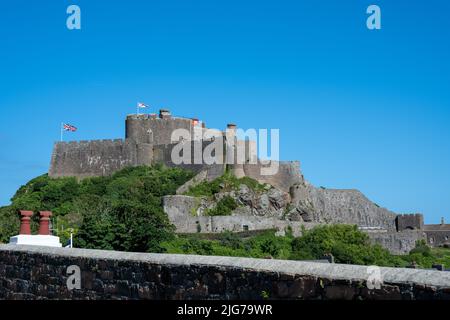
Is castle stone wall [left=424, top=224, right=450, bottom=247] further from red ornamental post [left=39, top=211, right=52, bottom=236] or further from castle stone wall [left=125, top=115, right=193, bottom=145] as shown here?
red ornamental post [left=39, top=211, right=52, bottom=236]

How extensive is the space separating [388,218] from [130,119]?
23.3 m

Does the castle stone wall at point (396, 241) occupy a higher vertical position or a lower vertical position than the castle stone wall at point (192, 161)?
lower

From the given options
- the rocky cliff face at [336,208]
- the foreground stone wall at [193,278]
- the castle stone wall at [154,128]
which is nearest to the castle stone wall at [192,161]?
the castle stone wall at [154,128]

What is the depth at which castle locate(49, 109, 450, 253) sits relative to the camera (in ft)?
146

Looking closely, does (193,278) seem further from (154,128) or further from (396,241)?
(154,128)

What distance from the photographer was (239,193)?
47156 mm

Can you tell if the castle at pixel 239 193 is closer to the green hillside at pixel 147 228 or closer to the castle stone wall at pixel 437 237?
the castle stone wall at pixel 437 237

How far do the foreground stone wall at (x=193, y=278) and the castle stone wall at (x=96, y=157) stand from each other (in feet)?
143

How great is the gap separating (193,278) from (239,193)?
39597 millimetres

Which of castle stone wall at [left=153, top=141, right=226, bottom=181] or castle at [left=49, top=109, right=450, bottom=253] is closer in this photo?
castle at [left=49, top=109, right=450, bottom=253]

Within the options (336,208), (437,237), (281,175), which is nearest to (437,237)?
(437,237)

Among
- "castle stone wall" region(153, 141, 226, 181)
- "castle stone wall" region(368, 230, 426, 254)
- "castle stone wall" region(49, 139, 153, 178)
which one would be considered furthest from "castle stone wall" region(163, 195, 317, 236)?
"castle stone wall" region(49, 139, 153, 178)

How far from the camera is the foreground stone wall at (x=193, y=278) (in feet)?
19.1
